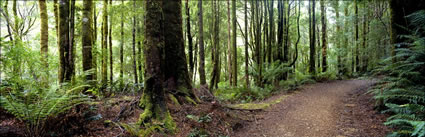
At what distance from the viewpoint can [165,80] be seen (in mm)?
6148

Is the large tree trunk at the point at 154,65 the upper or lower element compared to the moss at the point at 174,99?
upper

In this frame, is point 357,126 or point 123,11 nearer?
point 357,126

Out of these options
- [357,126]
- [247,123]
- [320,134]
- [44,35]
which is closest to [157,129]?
[247,123]

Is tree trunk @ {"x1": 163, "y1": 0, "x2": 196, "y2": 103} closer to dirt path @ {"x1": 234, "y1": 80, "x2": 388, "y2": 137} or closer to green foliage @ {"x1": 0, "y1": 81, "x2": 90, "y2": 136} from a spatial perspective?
dirt path @ {"x1": 234, "y1": 80, "x2": 388, "y2": 137}

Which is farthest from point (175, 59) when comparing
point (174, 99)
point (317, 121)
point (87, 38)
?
point (317, 121)

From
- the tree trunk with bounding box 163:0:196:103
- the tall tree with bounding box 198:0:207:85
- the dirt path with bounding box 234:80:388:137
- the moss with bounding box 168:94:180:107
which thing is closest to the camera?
the dirt path with bounding box 234:80:388:137

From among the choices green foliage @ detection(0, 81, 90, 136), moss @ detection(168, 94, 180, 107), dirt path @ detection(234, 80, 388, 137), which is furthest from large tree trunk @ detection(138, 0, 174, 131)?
dirt path @ detection(234, 80, 388, 137)

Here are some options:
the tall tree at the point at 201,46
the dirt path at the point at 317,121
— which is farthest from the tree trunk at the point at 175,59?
the tall tree at the point at 201,46

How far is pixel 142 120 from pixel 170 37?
9.88ft

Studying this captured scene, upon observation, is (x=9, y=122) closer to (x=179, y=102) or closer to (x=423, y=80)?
(x=179, y=102)

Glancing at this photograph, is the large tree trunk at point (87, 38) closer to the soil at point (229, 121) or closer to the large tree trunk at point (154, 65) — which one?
the soil at point (229, 121)

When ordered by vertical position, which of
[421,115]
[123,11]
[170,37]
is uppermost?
[123,11]

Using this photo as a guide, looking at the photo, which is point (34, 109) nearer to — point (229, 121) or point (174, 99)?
point (174, 99)

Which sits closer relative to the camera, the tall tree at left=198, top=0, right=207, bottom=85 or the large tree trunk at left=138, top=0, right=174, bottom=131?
the large tree trunk at left=138, top=0, right=174, bottom=131
